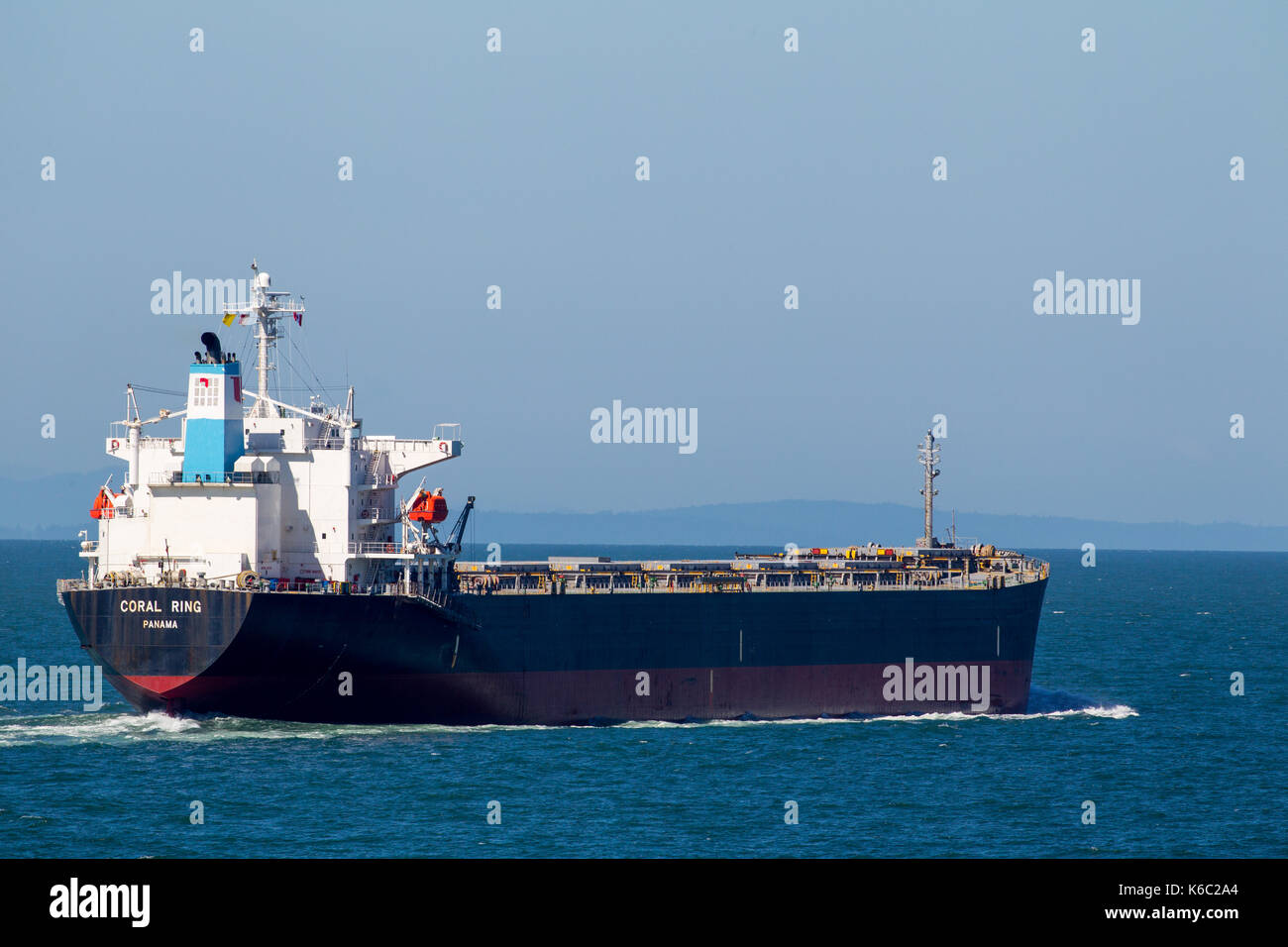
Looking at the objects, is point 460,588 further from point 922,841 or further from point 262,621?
point 922,841

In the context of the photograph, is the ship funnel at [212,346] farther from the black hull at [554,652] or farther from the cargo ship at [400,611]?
the black hull at [554,652]

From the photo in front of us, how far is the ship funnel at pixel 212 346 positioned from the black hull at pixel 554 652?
312 inches

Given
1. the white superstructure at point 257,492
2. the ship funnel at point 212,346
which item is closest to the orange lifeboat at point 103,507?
the white superstructure at point 257,492

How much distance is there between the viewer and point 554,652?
50031 millimetres

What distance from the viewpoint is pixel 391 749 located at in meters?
45.0

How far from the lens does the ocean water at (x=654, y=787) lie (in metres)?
36.1

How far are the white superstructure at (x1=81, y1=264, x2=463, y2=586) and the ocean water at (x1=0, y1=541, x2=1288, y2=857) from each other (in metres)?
5.22

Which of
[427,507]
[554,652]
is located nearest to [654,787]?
[554,652]

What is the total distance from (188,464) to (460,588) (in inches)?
395

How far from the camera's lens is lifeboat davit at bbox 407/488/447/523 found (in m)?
49.2

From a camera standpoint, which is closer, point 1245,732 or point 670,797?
point 670,797

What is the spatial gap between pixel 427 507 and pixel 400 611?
168 inches
